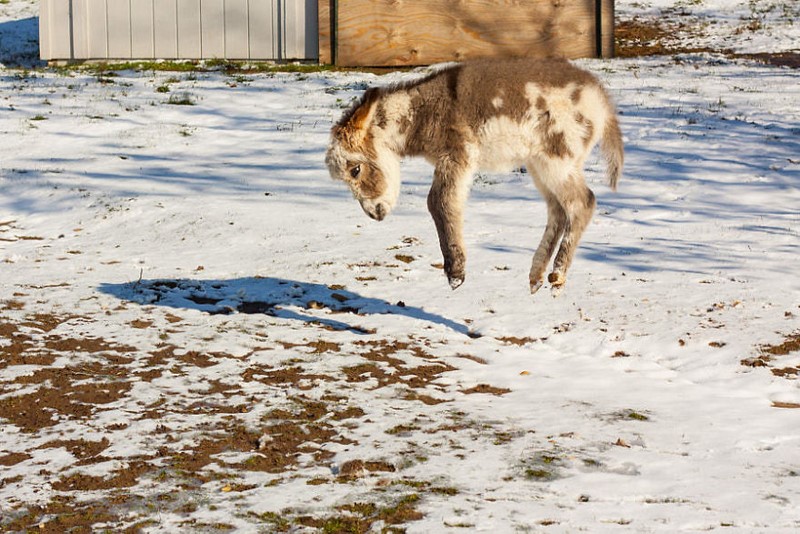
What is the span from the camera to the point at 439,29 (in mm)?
18547

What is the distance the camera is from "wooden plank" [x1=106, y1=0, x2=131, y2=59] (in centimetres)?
1917

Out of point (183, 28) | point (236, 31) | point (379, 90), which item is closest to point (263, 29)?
point (236, 31)

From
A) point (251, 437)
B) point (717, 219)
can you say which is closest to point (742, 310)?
point (717, 219)

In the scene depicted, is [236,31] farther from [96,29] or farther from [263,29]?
[96,29]

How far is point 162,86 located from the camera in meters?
16.9

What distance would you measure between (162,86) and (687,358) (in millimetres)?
11949

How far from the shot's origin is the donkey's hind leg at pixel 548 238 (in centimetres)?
786

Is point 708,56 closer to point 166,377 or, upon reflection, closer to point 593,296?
point 593,296

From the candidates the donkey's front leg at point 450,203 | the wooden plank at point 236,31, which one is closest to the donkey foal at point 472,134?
the donkey's front leg at point 450,203

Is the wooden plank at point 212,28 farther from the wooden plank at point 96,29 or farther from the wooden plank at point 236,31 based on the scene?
the wooden plank at point 96,29

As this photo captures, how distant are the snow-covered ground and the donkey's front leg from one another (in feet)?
2.58

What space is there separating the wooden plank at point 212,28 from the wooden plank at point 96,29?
6.32ft

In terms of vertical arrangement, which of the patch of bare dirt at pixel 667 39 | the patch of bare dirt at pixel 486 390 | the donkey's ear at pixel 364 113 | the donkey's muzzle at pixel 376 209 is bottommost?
the patch of bare dirt at pixel 486 390

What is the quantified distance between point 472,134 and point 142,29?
13554 millimetres
